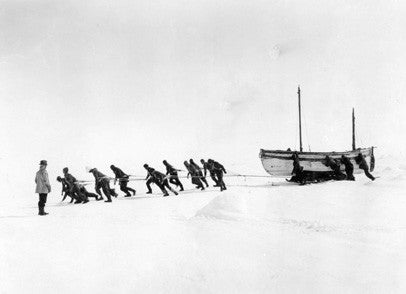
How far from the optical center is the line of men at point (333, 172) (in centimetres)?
1816

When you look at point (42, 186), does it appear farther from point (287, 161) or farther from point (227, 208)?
point (287, 161)

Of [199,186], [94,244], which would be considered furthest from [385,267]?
[199,186]

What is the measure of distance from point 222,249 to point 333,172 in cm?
1646

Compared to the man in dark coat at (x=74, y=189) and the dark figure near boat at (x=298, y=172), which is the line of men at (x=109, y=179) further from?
the dark figure near boat at (x=298, y=172)

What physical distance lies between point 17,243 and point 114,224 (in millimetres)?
2402

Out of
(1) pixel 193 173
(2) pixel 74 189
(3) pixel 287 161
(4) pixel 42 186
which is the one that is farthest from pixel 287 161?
(4) pixel 42 186

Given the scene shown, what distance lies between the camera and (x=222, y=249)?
23.7 ft

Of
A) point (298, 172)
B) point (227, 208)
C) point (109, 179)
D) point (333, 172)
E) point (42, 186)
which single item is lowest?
point (333, 172)

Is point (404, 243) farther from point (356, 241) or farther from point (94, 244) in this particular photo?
point (94, 244)

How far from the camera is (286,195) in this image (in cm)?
1227

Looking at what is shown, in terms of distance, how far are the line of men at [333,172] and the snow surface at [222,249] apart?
686 cm

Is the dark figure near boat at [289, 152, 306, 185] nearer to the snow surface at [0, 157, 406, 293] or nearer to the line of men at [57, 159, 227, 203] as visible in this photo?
the line of men at [57, 159, 227, 203]

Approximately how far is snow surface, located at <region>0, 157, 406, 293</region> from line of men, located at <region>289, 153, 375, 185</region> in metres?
6.86

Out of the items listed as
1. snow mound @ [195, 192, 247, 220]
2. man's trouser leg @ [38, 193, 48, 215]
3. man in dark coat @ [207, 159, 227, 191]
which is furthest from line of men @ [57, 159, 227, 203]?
snow mound @ [195, 192, 247, 220]
